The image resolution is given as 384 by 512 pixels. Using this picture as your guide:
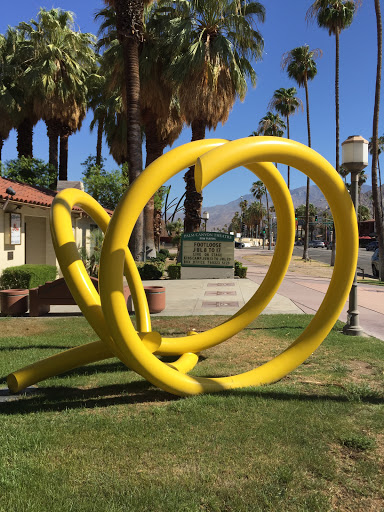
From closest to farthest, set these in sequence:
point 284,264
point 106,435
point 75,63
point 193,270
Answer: point 106,435 → point 284,264 → point 193,270 → point 75,63

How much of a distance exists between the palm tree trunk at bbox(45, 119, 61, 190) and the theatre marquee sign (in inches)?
545

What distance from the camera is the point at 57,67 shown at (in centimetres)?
2280

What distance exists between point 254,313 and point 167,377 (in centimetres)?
206

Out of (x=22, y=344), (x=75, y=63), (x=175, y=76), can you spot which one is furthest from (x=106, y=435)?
(x=75, y=63)

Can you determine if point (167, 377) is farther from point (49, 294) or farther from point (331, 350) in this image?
point (49, 294)

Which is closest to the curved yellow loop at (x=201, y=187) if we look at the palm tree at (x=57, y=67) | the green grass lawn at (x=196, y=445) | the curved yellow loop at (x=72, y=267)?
the green grass lawn at (x=196, y=445)

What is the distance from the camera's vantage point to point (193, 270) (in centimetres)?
1698

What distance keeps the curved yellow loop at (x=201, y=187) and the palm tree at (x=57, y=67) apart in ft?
72.5

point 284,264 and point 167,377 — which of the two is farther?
point 284,264

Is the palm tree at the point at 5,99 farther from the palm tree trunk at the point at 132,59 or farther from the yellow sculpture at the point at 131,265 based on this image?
the yellow sculpture at the point at 131,265

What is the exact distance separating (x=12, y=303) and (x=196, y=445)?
7566 millimetres

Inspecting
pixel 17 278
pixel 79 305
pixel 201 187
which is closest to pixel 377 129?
pixel 17 278

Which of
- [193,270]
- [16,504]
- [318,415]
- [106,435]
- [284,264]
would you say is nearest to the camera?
[16,504]

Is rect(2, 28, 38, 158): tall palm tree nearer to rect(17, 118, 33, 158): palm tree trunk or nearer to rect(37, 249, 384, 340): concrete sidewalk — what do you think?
rect(17, 118, 33, 158): palm tree trunk
